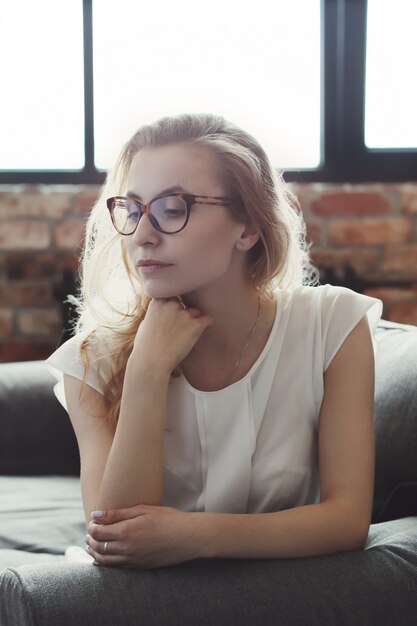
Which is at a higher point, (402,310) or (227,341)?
(227,341)

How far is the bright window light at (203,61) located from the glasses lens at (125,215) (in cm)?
173

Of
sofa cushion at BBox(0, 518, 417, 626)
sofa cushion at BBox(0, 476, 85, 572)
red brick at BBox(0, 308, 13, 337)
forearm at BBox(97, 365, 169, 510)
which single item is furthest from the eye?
red brick at BBox(0, 308, 13, 337)

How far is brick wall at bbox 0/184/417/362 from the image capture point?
2930 mm

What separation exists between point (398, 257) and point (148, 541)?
6.79ft

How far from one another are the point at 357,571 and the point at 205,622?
21 cm

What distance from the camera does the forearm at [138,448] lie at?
47.5 inches

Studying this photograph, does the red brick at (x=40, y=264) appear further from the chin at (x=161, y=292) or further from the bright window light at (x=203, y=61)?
the chin at (x=161, y=292)

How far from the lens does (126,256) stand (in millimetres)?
1446

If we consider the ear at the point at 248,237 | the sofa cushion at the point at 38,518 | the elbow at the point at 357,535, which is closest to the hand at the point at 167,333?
the ear at the point at 248,237

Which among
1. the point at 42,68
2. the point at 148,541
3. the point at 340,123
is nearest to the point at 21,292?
the point at 42,68

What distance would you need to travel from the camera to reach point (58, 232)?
9.62 ft

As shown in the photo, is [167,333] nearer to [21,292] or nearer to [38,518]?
[38,518]

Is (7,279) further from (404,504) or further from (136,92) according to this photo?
(404,504)

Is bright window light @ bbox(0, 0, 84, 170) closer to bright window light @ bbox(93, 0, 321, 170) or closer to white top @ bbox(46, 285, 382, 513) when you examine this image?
bright window light @ bbox(93, 0, 321, 170)
